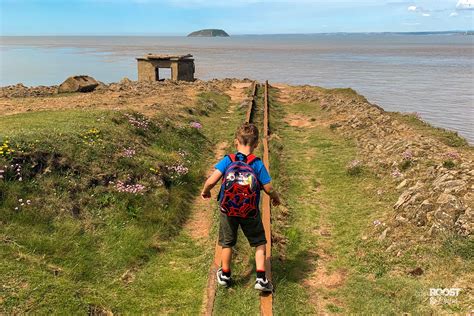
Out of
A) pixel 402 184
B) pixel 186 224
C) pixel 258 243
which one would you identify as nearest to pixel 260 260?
pixel 258 243

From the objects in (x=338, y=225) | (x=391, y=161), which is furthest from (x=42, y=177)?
(x=391, y=161)

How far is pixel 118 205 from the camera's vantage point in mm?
7301

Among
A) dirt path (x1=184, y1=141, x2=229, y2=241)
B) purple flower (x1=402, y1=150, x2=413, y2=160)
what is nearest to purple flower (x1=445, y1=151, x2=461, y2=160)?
purple flower (x1=402, y1=150, x2=413, y2=160)

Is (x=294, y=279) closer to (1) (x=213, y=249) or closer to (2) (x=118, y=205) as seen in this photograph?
(1) (x=213, y=249)

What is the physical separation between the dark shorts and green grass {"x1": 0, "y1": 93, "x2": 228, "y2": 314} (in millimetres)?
872

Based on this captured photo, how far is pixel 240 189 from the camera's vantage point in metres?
4.75

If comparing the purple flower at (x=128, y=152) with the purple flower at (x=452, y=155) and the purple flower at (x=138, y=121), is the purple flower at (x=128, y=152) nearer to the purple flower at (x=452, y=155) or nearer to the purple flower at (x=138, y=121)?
the purple flower at (x=138, y=121)

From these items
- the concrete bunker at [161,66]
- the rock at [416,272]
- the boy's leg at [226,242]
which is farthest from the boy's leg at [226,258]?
the concrete bunker at [161,66]

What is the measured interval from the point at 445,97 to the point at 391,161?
92.4 feet

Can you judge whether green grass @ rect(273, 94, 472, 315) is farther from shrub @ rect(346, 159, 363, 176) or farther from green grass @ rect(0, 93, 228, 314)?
green grass @ rect(0, 93, 228, 314)

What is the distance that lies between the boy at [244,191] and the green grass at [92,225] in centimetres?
97

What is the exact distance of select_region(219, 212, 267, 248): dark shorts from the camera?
5066mm

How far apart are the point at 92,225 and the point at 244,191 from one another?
3200 mm

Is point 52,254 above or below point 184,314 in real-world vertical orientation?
above
